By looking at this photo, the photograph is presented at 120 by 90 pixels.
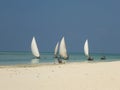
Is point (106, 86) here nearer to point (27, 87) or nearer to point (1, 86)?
point (27, 87)

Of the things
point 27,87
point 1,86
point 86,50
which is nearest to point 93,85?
point 27,87

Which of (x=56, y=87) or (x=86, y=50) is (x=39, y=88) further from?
(x=86, y=50)

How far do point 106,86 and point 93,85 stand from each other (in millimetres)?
521

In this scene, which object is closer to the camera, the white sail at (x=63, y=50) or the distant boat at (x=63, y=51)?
the distant boat at (x=63, y=51)

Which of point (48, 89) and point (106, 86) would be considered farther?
point (106, 86)

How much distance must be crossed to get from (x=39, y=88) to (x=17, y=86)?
1.03 meters

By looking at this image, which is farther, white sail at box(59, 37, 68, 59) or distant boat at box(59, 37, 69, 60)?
white sail at box(59, 37, 68, 59)

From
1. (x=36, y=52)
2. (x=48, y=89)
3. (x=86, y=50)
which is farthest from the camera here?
(x=86, y=50)

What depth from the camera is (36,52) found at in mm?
60719

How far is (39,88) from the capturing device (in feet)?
37.5

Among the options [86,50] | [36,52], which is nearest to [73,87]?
[36,52]

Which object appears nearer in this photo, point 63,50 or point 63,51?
point 63,51

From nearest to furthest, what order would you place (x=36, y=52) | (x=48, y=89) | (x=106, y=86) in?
(x=48, y=89) → (x=106, y=86) → (x=36, y=52)

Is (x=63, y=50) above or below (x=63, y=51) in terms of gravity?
above
